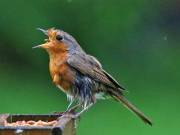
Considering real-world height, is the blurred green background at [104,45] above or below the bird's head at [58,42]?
above

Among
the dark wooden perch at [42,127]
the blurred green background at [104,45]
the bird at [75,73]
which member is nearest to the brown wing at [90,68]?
the bird at [75,73]

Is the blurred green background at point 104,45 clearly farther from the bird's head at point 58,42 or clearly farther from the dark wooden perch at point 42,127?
the dark wooden perch at point 42,127

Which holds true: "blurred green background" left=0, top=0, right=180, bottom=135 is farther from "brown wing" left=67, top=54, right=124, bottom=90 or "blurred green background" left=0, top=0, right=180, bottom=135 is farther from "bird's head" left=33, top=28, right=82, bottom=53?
"bird's head" left=33, top=28, right=82, bottom=53

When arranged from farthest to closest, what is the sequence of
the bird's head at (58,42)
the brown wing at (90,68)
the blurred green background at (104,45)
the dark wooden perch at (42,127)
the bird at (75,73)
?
the blurred green background at (104,45), the brown wing at (90,68), the bird at (75,73), the bird's head at (58,42), the dark wooden perch at (42,127)

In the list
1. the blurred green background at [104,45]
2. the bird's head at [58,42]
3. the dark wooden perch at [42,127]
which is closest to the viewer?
the dark wooden perch at [42,127]

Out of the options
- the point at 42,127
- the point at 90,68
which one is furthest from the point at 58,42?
the point at 42,127

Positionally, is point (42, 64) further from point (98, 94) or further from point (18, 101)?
point (98, 94)

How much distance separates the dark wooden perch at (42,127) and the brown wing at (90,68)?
1493 mm

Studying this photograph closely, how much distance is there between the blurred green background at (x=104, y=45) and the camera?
14.8 metres

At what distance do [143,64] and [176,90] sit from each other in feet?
4.29

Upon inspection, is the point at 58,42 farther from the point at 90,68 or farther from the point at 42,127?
the point at 42,127

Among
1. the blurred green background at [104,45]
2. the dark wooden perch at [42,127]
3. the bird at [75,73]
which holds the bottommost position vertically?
the dark wooden perch at [42,127]

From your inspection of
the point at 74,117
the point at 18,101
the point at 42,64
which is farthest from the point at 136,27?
the point at 74,117

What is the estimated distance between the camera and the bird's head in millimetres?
8367
